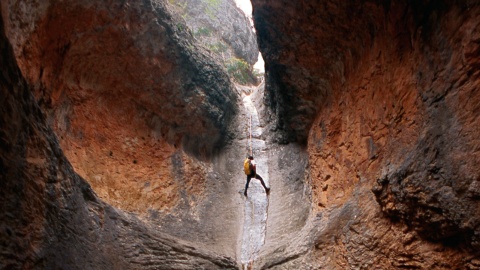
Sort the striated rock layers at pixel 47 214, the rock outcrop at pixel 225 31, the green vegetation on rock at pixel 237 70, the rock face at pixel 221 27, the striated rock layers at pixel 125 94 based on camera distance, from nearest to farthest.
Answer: the striated rock layers at pixel 47 214, the striated rock layers at pixel 125 94, the green vegetation on rock at pixel 237 70, the rock outcrop at pixel 225 31, the rock face at pixel 221 27

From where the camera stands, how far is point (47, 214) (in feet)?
16.2

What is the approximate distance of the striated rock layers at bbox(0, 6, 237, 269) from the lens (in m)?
4.13

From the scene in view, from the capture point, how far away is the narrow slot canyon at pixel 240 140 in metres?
4.49

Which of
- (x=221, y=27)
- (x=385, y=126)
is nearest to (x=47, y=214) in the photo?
(x=385, y=126)

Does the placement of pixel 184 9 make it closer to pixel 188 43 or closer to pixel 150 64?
pixel 188 43

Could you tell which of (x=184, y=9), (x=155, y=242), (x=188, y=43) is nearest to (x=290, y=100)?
(x=188, y=43)

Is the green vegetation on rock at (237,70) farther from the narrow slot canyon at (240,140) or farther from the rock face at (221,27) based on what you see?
the narrow slot canyon at (240,140)

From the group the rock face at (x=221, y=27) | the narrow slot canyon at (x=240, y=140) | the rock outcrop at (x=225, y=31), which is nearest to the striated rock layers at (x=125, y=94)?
the narrow slot canyon at (x=240, y=140)

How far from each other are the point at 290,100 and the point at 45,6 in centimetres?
624

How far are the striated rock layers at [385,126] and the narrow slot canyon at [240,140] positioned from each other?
0.09ft

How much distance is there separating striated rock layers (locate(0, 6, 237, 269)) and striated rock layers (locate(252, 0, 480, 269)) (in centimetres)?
243

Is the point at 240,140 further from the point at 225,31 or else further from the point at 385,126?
the point at 225,31

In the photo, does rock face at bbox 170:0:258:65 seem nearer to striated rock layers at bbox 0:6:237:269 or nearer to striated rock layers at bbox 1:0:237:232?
striated rock layers at bbox 1:0:237:232

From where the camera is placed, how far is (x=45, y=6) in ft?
24.0
